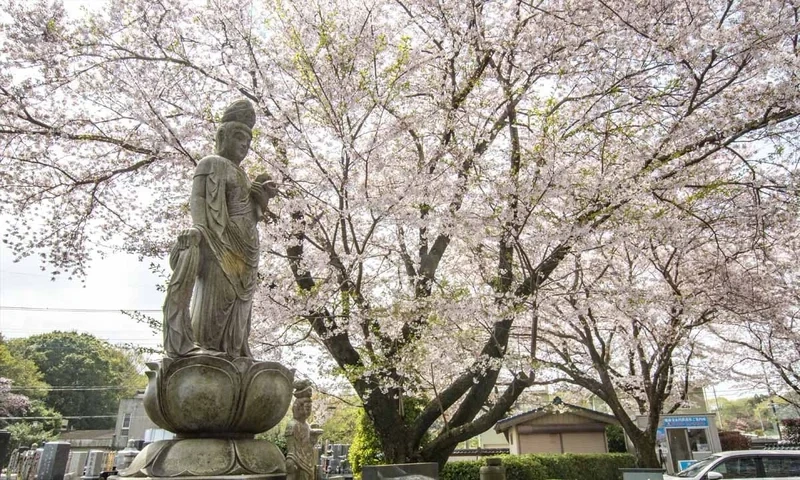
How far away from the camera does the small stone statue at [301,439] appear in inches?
166

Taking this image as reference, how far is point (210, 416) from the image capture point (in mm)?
3408

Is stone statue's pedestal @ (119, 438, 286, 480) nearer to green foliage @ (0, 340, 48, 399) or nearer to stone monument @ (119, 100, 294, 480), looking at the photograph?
stone monument @ (119, 100, 294, 480)

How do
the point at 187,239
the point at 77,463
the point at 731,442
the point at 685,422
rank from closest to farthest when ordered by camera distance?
the point at 187,239, the point at 77,463, the point at 685,422, the point at 731,442

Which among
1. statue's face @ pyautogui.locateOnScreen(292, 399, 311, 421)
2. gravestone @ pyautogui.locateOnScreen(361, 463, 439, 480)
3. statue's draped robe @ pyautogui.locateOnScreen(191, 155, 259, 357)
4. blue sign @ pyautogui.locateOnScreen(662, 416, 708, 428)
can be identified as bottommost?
gravestone @ pyautogui.locateOnScreen(361, 463, 439, 480)

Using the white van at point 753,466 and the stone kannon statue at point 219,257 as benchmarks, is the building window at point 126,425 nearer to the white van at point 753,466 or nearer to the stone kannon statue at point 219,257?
the white van at point 753,466

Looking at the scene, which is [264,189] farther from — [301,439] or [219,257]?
[301,439]

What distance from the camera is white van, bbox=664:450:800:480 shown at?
8391 mm

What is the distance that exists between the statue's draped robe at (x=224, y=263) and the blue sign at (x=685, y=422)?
45.7 feet

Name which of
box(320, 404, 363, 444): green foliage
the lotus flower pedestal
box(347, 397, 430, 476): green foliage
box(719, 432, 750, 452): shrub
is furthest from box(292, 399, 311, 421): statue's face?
box(320, 404, 363, 444): green foliage

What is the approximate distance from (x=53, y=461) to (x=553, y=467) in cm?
1467

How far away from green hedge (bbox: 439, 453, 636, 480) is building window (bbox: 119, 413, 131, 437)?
979 inches

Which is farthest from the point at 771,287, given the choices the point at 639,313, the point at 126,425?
the point at 126,425

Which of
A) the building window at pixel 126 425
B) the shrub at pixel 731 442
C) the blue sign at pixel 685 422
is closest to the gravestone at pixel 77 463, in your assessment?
the blue sign at pixel 685 422

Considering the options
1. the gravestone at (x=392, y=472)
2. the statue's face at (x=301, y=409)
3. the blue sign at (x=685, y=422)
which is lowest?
the gravestone at (x=392, y=472)
